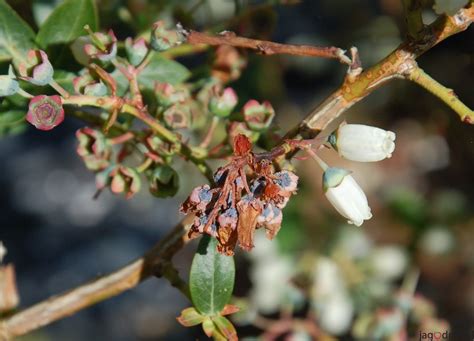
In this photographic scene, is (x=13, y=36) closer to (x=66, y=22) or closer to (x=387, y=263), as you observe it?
(x=66, y=22)

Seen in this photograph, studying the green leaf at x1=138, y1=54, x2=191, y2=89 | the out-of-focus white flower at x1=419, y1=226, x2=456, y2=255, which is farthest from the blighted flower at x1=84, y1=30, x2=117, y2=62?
the out-of-focus white flower at x1=419, y1=226, x2=456, y2=255

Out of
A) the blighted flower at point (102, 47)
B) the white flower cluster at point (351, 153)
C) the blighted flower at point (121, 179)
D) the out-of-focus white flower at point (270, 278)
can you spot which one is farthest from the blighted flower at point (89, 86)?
the out-of-focus white flower at point (270, 278)

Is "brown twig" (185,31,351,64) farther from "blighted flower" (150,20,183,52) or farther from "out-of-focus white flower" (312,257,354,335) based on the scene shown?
"out-of-focus white flower" (312,257,354,335)

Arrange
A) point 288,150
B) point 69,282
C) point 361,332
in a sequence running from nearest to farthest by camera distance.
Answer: point 288,150 < point 361,332 < point 69,282

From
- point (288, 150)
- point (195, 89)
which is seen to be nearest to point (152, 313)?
point (195, 89)

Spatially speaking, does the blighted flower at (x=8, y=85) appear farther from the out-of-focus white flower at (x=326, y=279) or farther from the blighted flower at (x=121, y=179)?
the out-of-focus white flower at (x=326, y=279)

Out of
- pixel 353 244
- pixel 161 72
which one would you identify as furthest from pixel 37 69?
pixel 353 244

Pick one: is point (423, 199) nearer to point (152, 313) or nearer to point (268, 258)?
point (268, 258)
